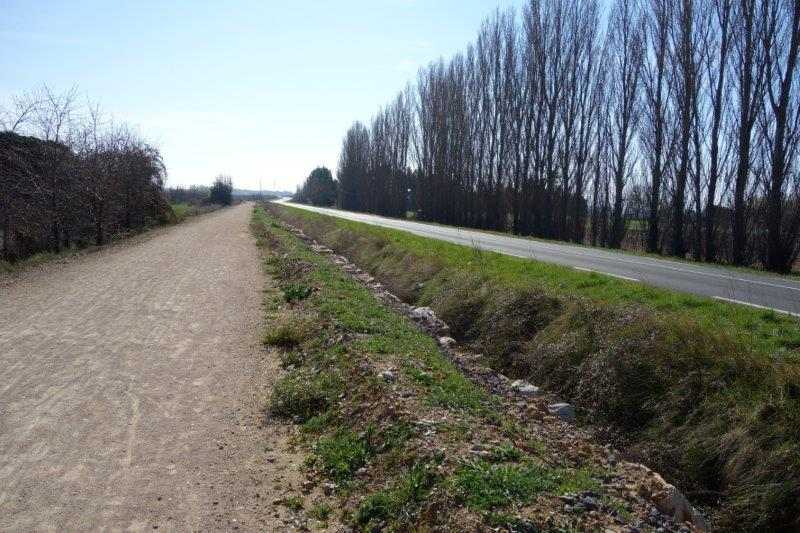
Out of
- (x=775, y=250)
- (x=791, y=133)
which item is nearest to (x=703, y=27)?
(x=791, y=133)

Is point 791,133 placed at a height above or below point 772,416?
above

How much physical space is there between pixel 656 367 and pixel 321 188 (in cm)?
11628

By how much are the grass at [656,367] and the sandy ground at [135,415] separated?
5.92 ft

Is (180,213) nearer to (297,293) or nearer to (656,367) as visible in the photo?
(297,293)

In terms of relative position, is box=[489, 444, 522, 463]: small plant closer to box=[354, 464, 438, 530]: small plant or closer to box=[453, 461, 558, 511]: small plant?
box=[453, 461, 558, 511]: small plant

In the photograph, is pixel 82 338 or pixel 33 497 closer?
pixel 33 497

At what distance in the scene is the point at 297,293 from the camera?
41.7 ft

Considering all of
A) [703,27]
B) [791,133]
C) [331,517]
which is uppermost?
[703,27]

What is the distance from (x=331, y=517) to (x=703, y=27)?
83.2 ft

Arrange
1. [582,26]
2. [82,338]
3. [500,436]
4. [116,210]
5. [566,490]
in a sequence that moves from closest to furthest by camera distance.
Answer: [566,490] → [500,436] → [82,338] → [116,210] → [582,26]

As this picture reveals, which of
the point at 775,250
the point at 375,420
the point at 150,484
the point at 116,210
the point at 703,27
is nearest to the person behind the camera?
the point at 150,484

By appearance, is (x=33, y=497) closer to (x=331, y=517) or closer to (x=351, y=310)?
(x=331, y=517)

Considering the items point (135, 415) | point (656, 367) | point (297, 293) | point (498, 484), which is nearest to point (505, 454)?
point (498, 484)

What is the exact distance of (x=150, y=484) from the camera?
4.66 m
